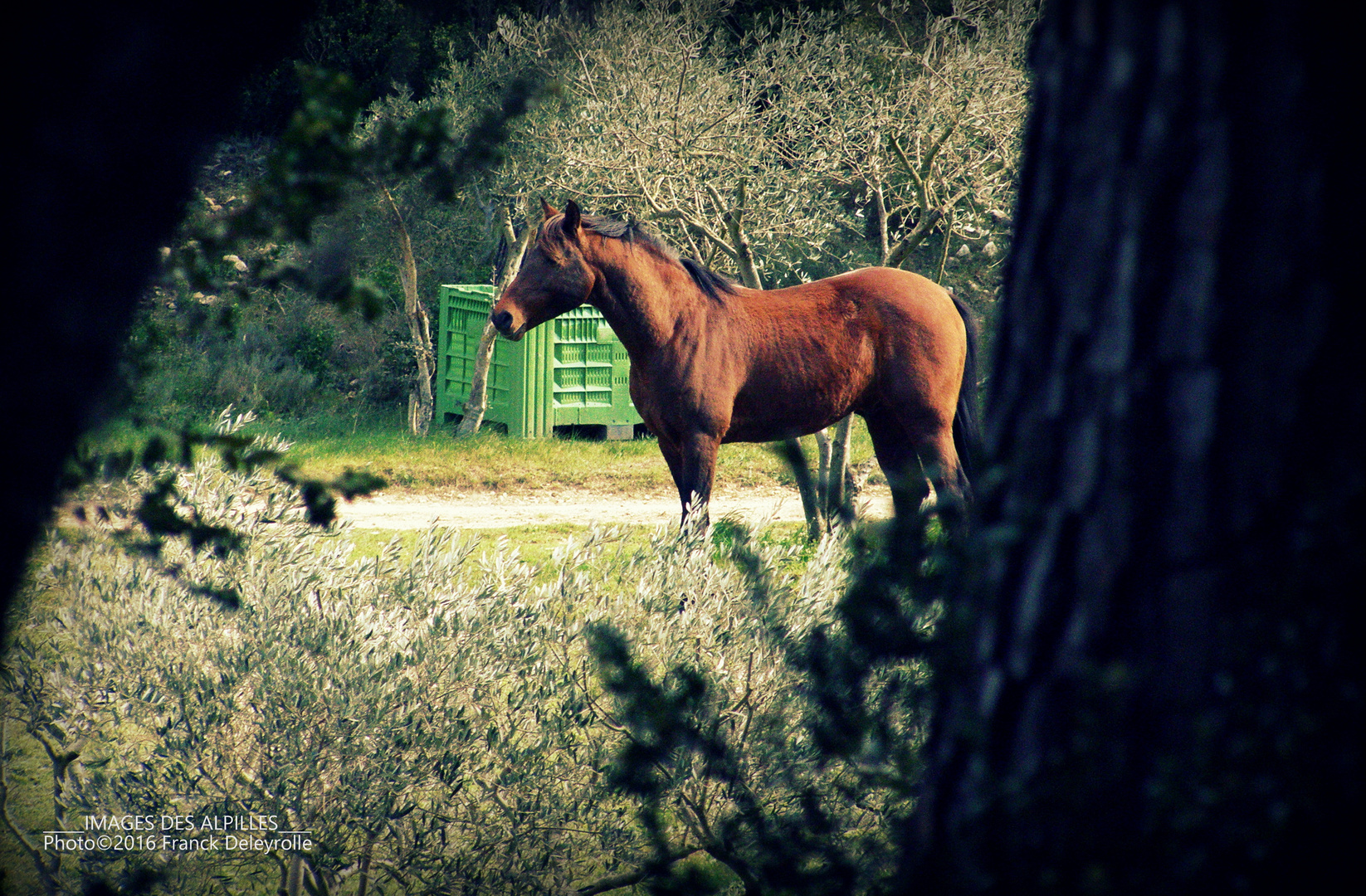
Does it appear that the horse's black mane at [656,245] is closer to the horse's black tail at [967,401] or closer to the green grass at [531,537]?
the horse's black tail at [967,401]

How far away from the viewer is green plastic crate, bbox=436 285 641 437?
507 inches

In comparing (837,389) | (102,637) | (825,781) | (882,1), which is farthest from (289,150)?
(882,1)

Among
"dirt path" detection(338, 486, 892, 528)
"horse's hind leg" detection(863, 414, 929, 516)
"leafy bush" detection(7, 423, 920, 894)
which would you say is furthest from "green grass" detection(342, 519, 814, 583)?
"leafy bush" detection(7, 423, 920, 894)

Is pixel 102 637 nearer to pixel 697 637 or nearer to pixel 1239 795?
pixel 697 637

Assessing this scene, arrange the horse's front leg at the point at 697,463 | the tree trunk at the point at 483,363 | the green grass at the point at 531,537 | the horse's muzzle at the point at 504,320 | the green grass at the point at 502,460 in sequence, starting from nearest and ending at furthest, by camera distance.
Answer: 1. the horse's muzzle at the point at 504,320
2. the horse's front leg at the point at 697,463
3. the green grass at the point at 531,537
4. the green grass at the point at 502,460
5. the tree trunk at the point at 483,363

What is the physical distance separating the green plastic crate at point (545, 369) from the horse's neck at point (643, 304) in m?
6.48

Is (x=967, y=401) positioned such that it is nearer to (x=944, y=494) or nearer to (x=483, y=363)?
(x=944, y=494)

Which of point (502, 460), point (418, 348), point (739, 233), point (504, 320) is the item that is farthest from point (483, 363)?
point (504, 320)

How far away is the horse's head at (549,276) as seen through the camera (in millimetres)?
5961

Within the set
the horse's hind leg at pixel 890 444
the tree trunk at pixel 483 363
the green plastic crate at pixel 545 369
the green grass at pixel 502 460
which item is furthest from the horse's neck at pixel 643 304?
the green plastic crate at pixel 545 369

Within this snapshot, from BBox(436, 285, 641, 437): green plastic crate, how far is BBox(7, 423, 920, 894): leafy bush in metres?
8.60

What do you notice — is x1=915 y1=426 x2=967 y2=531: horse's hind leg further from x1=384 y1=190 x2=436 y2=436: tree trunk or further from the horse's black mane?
x1=384 y1=190 x2=436 y2=436: tree trunk

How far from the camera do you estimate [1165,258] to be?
3.88 ft

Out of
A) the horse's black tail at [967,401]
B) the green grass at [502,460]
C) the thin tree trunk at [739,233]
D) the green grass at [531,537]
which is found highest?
the thin tree trunk at [739,233]
